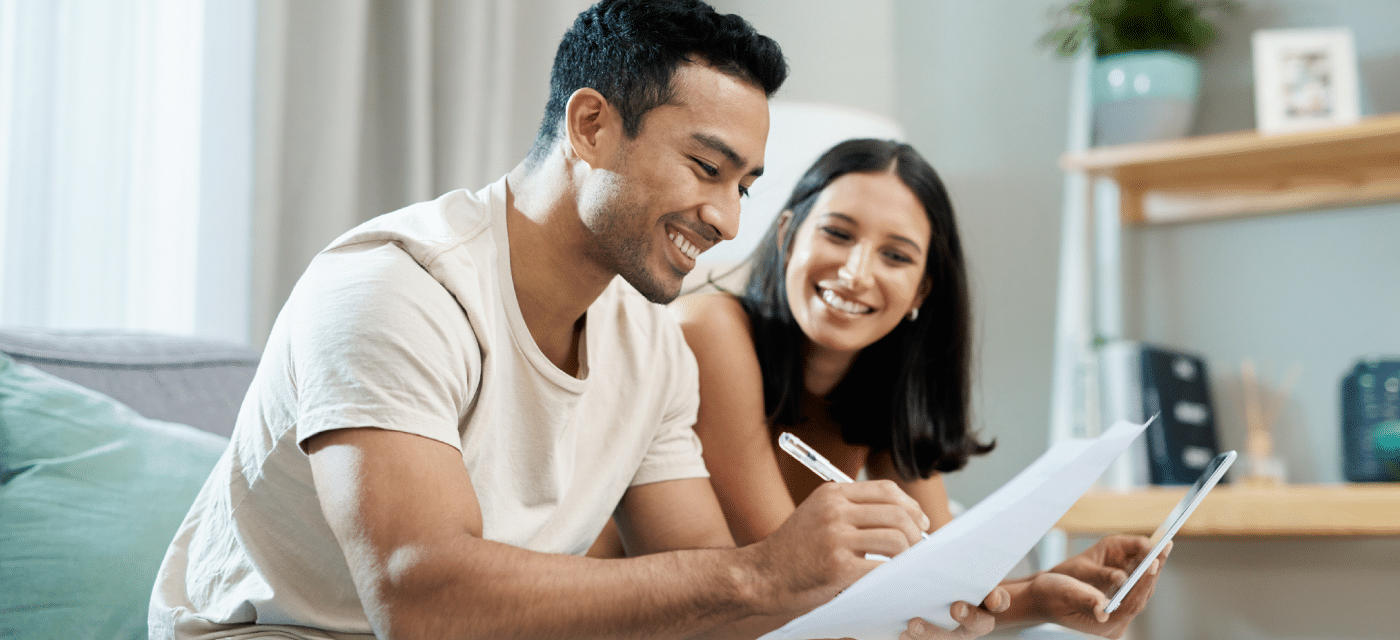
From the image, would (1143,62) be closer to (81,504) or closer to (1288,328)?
(1288,328)

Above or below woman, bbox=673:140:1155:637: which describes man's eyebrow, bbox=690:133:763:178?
above

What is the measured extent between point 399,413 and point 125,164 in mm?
1216

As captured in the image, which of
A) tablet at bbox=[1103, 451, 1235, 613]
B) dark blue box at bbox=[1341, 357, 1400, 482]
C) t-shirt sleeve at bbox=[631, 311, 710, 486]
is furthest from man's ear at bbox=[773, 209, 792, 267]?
dark blue box at bbox=[1341, 357, 1400, 482]

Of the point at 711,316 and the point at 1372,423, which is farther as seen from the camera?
the point at 1372,423

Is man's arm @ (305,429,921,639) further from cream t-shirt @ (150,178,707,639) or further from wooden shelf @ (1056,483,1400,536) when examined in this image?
wooden shelf @ (1056,483,1400,536)

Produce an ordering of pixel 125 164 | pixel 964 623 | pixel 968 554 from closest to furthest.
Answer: pixel 968 554 < pixel 964 623 < pixel 125 164

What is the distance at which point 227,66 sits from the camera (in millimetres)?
1785

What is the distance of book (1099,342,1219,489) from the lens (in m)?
2.14

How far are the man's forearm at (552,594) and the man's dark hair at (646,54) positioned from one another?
1.24 ft

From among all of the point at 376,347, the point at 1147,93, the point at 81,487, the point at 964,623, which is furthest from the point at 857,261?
the point at 1147,93

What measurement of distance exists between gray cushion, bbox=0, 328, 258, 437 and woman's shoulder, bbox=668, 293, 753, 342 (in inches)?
22.6

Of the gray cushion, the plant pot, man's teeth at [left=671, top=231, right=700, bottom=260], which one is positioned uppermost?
the plant pot

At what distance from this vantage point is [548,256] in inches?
36.5

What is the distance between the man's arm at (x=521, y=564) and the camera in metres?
0.68
